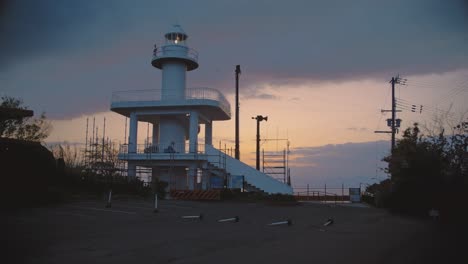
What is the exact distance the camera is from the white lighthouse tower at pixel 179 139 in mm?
34594

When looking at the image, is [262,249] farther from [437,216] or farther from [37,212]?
[437,216]

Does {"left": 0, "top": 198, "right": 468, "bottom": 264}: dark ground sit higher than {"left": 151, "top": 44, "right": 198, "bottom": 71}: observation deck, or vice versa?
{"left": 151, "top": 44, "right": 198, "bottom": 71}: observation deck

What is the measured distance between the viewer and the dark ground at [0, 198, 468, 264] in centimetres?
Answer: 878

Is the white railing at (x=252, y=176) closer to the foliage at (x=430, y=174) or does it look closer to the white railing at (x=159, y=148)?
the white railing at (x=159, y=148)

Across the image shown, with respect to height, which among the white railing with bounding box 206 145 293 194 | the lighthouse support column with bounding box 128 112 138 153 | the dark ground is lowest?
the dark ground

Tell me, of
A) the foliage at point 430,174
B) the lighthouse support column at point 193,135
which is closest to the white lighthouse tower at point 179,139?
the lighthouse support column at point 193,135

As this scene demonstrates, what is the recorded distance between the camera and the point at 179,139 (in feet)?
120

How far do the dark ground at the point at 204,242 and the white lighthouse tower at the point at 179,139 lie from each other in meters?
18.1

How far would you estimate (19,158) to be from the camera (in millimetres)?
20172

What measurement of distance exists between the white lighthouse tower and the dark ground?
18086mm

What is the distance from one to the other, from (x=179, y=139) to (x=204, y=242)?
1027 inches

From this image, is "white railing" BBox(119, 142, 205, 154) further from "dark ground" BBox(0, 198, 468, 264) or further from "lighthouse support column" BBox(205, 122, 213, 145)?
"dark ground" BBox(0, 198, 468, 264)

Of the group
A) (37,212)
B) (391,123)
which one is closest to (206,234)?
(37,212)

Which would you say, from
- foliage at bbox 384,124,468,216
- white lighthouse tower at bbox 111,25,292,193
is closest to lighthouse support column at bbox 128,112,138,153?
white lighthouse tower at bbox 111,25,292,193
